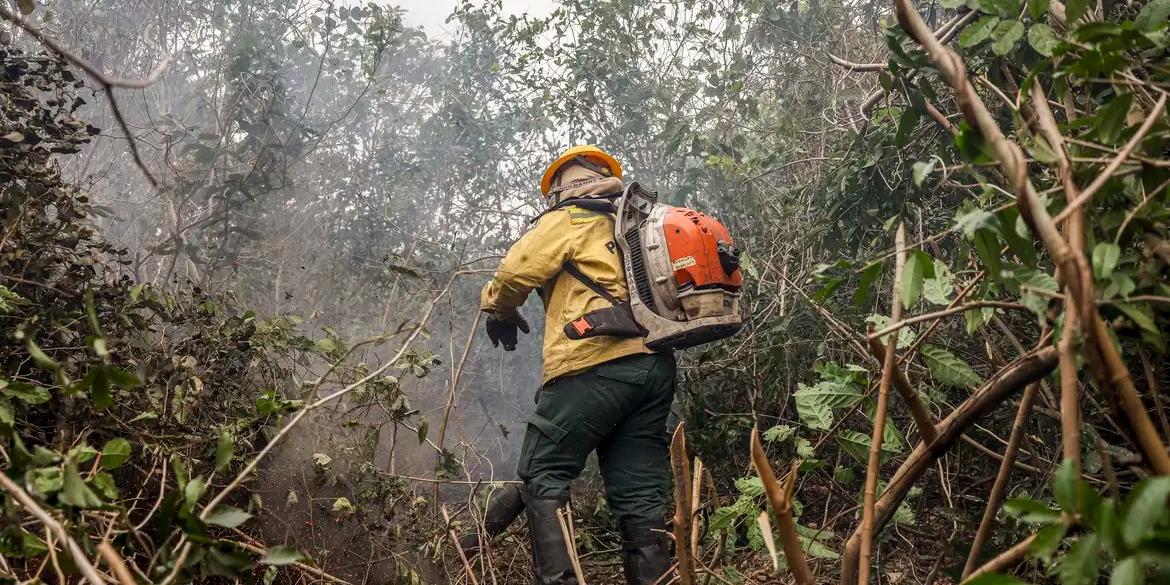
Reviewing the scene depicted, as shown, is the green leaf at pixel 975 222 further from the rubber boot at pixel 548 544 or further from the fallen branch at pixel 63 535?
the rubber boot at pixel 548 544

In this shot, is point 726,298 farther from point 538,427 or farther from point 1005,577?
point 1005,577

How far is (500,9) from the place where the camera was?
918 cm

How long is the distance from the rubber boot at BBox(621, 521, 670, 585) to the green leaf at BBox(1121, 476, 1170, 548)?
270cm

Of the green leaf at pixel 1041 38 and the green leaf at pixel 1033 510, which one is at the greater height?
the green leaf at pixel 1041 38

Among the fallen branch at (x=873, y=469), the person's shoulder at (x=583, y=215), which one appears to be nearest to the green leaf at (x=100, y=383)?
the fallen branch at (x=873, y=469)

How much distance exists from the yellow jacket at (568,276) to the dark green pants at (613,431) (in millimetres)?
69

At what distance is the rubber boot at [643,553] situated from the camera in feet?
10.7

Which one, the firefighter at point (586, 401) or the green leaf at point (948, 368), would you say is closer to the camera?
the green leaf at point (948, 368)

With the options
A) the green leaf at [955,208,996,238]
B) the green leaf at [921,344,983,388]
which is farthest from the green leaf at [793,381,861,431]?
the green leaf at [955,208,996,238]

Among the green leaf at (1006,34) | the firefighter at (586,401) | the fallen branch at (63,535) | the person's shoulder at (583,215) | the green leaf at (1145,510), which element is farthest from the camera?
the person's shoulder at (583,215)

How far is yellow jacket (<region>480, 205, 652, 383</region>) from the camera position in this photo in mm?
3400

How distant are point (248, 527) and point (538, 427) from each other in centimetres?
123

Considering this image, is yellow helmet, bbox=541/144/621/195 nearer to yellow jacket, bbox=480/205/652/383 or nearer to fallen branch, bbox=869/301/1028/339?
yellow jacket, bbox=480/205/652/383

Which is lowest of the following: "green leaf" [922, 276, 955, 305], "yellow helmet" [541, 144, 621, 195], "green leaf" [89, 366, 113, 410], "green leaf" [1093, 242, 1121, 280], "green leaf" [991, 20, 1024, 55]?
"green leaf" [89, 366, 113, 410]
